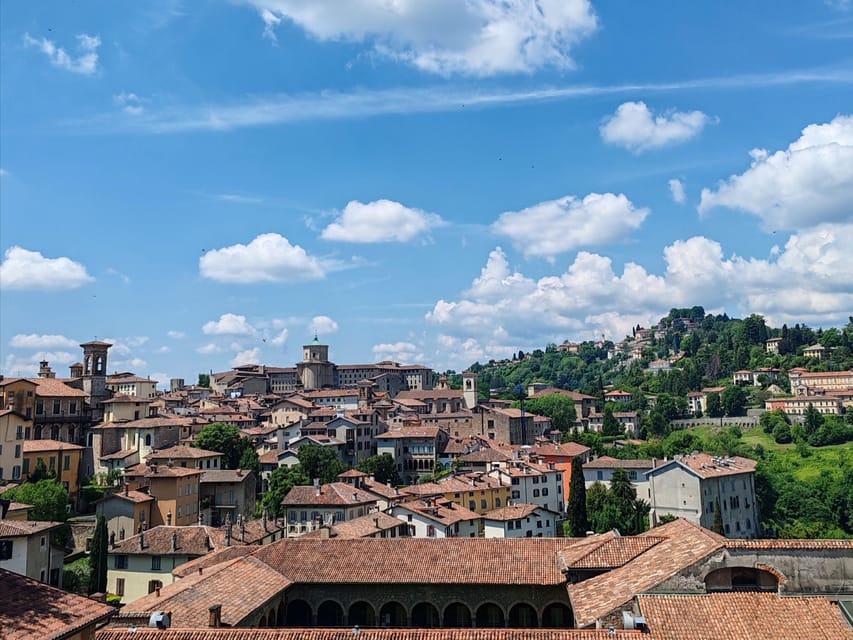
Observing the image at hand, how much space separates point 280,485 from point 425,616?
36.1 metres

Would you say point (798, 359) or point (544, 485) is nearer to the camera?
point (544, 485)

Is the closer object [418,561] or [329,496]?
[418,561]

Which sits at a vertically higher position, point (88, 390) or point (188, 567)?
point (88, 390)

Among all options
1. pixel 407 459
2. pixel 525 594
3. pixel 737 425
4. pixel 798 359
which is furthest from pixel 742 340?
pixel 525 594

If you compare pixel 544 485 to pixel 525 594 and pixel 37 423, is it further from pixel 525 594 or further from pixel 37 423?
pixel 37 423

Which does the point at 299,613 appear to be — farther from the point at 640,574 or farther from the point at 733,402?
the point at 733,402

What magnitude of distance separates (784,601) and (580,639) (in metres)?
6.30

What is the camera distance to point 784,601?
22.2 m

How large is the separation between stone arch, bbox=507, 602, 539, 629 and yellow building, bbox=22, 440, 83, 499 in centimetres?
4764

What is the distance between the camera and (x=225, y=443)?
2995 inches

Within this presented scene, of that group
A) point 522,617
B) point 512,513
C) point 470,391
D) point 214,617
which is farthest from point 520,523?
point 470,391

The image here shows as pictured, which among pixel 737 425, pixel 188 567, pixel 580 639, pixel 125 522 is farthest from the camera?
pixel 737 425

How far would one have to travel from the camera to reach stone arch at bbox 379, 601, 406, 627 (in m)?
33.2

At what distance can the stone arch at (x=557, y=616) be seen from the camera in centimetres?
3198
